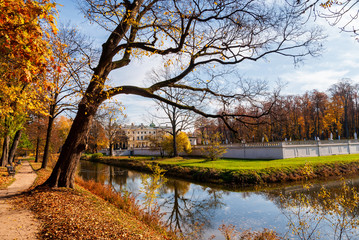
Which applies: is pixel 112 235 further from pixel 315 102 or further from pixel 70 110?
pixel 315 102

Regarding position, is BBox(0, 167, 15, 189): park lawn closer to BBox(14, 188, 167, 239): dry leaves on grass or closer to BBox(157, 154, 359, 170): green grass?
BBox(14, 188, 167, 239): dry leaves on grass

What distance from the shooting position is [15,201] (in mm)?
7277

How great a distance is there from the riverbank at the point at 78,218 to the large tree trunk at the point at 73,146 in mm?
464

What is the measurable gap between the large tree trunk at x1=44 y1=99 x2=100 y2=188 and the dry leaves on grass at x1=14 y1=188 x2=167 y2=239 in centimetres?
52

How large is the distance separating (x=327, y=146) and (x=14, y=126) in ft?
114

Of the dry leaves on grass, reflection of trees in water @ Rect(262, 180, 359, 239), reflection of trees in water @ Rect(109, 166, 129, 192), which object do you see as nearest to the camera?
the dry leaves on grass

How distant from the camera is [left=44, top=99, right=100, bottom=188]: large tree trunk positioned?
818 cm

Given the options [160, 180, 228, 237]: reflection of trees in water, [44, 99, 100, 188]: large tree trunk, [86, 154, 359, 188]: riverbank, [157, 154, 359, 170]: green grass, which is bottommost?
[160, 180, 228, 237]: reflection of trees in water

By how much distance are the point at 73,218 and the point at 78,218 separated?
4.8 inches

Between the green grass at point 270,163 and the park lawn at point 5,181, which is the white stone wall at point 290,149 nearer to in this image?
the green grass at point 270,163

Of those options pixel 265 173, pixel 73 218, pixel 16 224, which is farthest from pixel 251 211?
pixel 16 224

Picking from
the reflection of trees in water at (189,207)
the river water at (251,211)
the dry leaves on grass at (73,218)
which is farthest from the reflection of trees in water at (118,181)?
the dry leaves on grass at (73,218)

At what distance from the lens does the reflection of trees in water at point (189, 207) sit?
9195mm

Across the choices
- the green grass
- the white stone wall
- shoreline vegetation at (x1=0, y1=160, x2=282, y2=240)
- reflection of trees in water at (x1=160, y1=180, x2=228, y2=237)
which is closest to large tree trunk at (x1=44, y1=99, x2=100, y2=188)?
shoreline vegetation at (x1=0, y1=160, x2=282, y2=240)
